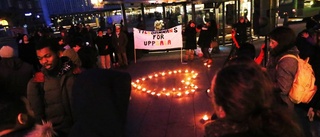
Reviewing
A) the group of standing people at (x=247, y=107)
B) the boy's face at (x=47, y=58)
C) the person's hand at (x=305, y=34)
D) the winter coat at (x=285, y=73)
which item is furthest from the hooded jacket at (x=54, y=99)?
the person's hand at (x=305, y=34)

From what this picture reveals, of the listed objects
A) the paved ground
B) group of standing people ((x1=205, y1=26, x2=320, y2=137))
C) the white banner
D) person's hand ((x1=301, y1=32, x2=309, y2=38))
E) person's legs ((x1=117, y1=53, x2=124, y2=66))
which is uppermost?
group of standing people ((x1=205, y1=26, x2=320, y2=137))

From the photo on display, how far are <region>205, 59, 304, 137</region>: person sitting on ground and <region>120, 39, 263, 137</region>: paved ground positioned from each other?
12.1 feet

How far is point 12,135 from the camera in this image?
181 cm

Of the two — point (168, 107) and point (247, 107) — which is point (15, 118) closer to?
point (247, 107)

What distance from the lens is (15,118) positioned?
1851 millimetres

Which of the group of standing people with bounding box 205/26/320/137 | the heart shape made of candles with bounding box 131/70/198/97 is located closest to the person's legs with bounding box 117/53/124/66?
the heart shape made of candles with bounding box 131/70/198/97

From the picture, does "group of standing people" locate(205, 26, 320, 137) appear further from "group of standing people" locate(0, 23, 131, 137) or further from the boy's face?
the boy's face

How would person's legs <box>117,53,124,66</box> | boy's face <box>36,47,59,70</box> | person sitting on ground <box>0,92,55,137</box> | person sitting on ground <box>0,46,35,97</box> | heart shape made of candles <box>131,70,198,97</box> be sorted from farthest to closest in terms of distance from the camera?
person's legs <box>117,53,124,66</box> → heart shape made of candles <box>131,70,198,97</box> → person sitting on ground <box>0,46,35,97</box> → boy's face <box>36,47,59,70</box> → person sitting on ground <box>0,92,55,137</box>

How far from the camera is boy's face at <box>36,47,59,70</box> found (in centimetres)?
298

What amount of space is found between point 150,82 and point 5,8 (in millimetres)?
59289

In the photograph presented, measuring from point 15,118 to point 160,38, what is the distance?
9669 millimetres

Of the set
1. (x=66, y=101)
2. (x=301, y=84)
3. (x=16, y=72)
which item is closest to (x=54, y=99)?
(x=66, y=101)

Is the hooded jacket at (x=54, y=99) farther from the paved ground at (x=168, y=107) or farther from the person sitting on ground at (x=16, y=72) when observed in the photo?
the paved ground at (x=168, y=107)

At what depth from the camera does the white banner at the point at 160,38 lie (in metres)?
11.2
